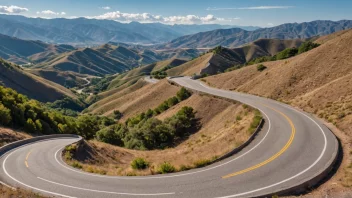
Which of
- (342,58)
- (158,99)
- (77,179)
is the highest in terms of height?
(342,58)

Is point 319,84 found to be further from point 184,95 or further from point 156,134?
point 184,95

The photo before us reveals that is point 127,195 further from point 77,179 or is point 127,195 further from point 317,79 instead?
point 317,79

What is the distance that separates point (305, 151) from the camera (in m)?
22.9

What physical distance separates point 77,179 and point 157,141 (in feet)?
78.9

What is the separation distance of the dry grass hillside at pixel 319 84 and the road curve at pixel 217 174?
2.76m

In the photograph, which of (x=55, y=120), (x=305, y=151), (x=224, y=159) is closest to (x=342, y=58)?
(x=305, y=151)

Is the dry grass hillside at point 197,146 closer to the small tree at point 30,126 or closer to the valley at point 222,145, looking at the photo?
the valley at point 222,145

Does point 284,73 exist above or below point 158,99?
above

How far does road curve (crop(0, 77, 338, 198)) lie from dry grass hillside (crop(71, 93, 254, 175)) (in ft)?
5.59

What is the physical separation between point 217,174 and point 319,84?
33051mm

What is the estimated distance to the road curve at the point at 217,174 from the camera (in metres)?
16.7

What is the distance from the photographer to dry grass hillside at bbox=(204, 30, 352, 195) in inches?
1240

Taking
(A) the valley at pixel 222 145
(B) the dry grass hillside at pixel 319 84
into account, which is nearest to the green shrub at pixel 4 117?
(A) the valley at pixel 222 145

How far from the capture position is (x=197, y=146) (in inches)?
1315
